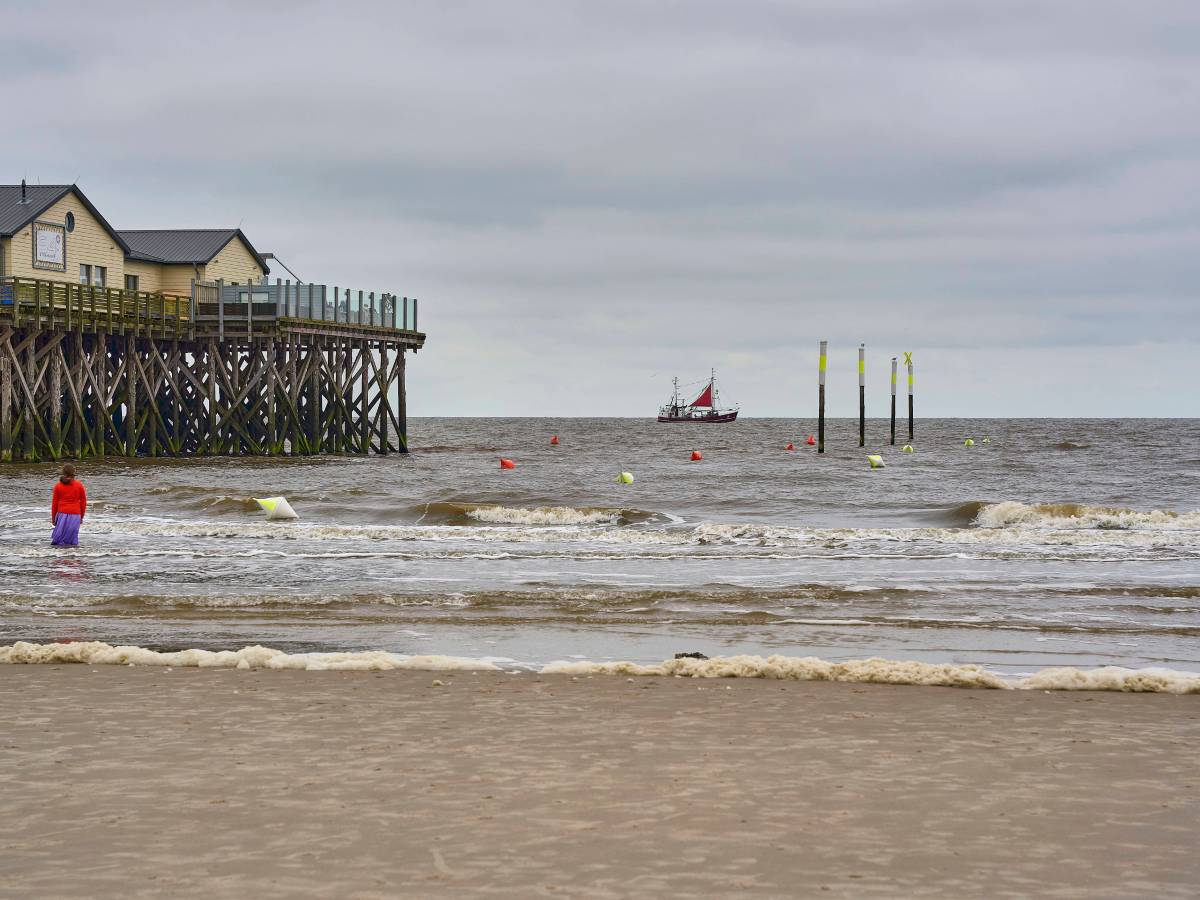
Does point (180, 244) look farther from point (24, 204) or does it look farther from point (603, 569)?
point (603, 569)

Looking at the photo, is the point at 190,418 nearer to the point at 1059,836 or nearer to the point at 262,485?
the point at 262,485

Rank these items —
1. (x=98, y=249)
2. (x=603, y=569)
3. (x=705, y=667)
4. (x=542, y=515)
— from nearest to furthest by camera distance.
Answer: (x=705, y=667) < (x=603, y=569) < (x=542, y=515) < (x=98, y=249)

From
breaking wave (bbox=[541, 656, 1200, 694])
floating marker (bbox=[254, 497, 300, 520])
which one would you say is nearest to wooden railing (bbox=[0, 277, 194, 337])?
floating marker (bbox=[254, 497, 300, 520])

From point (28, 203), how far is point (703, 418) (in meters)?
114

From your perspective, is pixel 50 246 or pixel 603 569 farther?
pixel 50 246

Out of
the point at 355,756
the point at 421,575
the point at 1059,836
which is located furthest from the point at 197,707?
the point at 421,575

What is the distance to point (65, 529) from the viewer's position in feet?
65.7

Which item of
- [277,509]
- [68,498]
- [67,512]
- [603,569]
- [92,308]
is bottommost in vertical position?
[603,569]

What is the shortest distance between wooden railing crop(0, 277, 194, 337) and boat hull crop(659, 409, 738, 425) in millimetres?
106874

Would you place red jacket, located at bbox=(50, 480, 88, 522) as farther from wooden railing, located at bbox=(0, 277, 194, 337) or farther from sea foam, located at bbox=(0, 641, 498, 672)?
wooden railing, located at bbox=(0, 277, 194, 337)

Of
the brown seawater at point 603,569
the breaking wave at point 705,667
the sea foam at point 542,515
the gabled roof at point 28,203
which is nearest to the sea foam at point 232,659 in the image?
the breaking wave at point 705,667

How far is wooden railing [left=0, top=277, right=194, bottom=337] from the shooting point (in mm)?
35781

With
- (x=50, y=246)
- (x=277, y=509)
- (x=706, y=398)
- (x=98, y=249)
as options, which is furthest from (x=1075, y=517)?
(x=706, y=398)

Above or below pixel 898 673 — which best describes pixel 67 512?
above
